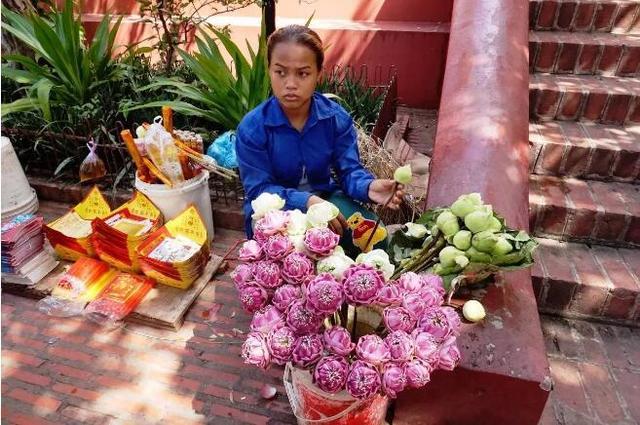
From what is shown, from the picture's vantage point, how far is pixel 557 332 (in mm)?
2324

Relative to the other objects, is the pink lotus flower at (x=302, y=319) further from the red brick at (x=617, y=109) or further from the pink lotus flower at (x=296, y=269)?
the red brick at (x=617, y=109)

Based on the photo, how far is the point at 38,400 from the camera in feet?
7.29

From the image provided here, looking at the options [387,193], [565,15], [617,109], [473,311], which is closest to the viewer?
[473,311]

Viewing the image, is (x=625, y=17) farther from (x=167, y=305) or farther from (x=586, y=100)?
(x=167, y=305)

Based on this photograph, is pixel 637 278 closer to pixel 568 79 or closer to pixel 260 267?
pixel 568 79

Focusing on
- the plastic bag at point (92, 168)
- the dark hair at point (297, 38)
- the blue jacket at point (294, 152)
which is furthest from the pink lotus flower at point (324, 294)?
the plastic bag at point (92, 168)

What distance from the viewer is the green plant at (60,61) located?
→ 3592 mm

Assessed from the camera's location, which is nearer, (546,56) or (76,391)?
(76,391)

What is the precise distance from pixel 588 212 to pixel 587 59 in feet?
4.28

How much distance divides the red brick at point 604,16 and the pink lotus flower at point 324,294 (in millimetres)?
3314

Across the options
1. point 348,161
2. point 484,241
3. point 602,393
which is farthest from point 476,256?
point 602,393

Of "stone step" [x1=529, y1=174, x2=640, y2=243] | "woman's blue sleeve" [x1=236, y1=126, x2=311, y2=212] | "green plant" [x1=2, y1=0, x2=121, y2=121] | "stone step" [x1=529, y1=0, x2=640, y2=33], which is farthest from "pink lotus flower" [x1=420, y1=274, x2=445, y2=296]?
"green plant" [x1=2, y1=0, x2=121, y2=121]

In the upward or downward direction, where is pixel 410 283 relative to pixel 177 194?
upward

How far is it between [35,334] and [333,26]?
372cm
